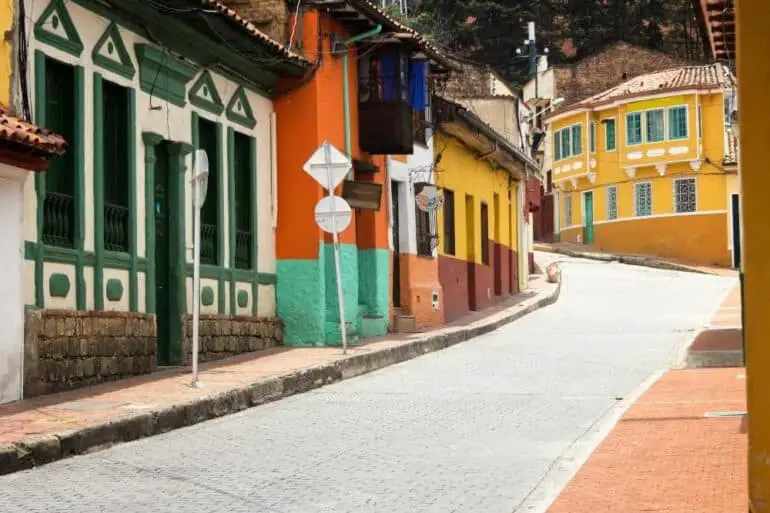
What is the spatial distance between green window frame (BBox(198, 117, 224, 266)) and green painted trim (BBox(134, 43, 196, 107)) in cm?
104

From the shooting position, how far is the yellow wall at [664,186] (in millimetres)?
56125

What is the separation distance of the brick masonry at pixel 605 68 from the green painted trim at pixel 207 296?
49072mm

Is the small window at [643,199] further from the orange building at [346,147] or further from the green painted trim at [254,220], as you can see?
the green painted trim at [254,220]

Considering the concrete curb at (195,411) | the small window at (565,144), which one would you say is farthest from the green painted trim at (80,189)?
the small window at (565,144)

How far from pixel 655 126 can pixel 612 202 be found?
13.6 ft

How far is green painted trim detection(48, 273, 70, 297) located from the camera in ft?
46.6

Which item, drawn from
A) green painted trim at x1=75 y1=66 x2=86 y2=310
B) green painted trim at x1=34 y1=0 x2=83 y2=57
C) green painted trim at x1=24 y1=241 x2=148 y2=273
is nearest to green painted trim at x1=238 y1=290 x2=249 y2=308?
green painted trim at x1=24 y1=241 x2=148 y2=273

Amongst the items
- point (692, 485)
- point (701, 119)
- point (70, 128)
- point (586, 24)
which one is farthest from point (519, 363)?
point (586, 24)

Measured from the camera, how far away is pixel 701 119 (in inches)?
2222

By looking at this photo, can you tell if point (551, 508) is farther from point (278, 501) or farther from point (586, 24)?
point (586, 24)

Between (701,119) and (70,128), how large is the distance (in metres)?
44.7

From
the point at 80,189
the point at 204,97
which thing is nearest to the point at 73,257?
the point at 80,189

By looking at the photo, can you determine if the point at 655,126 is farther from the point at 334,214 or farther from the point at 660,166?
the point at 334,214

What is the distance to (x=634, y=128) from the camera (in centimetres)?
5844
